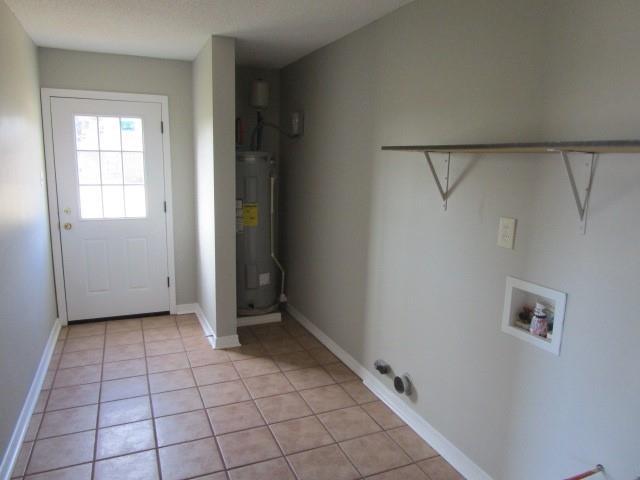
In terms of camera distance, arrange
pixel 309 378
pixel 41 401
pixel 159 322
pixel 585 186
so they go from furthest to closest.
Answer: pixel 159 322
pixel 309 378
pixel 41 401
pixel 585 186

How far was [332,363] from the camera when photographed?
3.34 meters

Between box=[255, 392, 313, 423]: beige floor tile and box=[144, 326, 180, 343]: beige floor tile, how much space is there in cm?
129

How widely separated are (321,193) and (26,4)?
84.1 inches

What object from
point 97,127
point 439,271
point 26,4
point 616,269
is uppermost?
point 26,4

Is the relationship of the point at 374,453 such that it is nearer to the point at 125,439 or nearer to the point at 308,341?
the point at 125,439

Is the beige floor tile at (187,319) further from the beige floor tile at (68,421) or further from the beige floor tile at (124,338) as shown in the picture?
the beige floor tile at (68,421)

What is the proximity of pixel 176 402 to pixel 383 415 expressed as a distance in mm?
1237

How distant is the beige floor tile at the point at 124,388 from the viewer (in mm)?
2830

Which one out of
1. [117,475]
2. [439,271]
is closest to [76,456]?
[117,475]

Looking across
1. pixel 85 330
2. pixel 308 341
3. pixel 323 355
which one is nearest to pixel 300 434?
pixel 323 355

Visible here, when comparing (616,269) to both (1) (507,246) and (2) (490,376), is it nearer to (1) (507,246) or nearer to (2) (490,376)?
(1) (507,246)

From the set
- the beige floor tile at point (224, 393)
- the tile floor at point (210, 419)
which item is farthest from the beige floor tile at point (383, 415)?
the beige floor tile at point (224, 393)

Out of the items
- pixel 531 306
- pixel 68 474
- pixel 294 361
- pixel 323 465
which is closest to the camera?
pixel 531 306

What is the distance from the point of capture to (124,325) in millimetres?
4008
